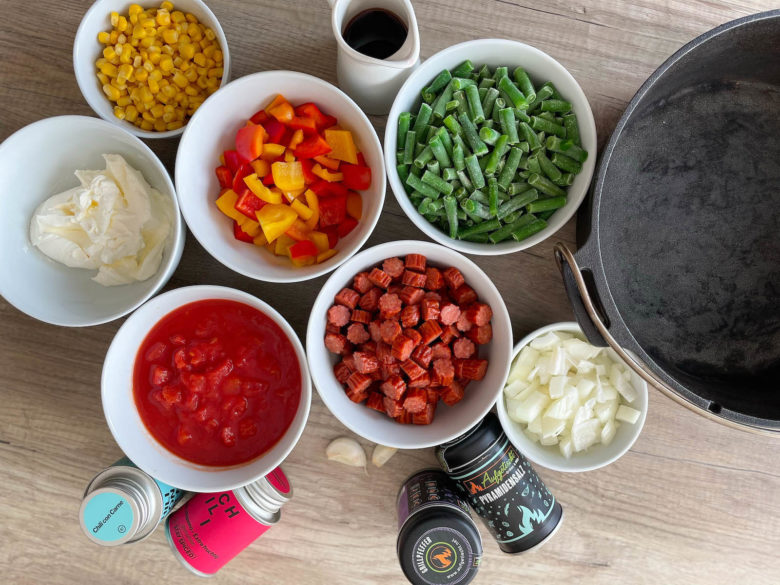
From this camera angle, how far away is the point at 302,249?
1.48 m

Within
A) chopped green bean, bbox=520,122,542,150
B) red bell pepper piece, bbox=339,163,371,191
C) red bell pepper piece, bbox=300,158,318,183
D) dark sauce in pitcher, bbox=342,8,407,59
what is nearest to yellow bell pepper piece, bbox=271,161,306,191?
red bell pepper piece, bbox=300,158,318,183

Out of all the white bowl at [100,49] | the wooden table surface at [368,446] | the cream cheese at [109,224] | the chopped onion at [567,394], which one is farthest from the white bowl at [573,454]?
the white bowl at [100,49]

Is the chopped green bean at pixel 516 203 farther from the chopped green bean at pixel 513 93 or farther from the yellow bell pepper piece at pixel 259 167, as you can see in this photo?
the yellow bell pepper piece at pixel 259 167

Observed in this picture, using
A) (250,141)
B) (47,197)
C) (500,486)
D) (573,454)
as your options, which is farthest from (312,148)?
(573,454)

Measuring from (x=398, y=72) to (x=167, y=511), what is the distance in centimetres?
137

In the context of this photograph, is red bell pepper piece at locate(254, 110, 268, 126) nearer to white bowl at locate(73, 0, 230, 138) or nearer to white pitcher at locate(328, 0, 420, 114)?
white bowl at locate(73, 0, 230, 138)

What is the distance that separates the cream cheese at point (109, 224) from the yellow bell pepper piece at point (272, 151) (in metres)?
0.29

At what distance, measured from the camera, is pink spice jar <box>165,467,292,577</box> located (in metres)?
1.58

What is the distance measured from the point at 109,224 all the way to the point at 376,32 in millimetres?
874

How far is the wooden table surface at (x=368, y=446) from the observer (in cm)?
168

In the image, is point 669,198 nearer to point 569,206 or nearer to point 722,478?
point 569,206

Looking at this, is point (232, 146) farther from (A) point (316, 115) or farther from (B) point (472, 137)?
(B) point (472, 137)

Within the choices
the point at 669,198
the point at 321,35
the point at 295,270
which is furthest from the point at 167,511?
the point at 669,198

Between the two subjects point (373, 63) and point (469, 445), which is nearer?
point (373, 63)
